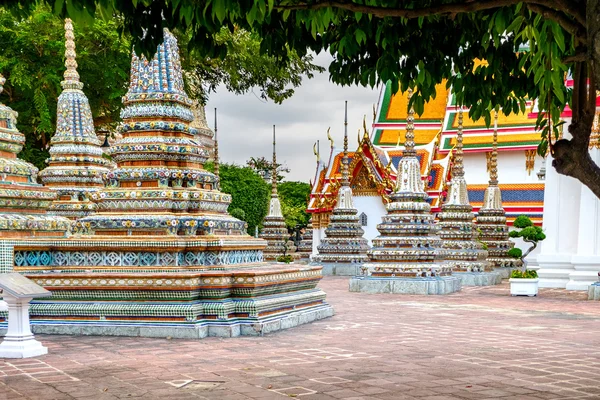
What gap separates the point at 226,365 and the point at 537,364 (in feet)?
9.52

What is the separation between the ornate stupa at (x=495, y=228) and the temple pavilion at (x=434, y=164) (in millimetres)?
2645

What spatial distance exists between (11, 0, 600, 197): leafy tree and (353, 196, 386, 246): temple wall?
21708 millimetres

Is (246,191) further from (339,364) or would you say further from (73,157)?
(339,364)

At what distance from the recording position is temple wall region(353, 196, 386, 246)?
1150 inches

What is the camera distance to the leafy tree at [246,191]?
127 ft

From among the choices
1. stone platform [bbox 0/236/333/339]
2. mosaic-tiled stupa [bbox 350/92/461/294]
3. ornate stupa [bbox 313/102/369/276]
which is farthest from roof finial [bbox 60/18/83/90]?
ornate stupa [bbox 313/102/369/276]

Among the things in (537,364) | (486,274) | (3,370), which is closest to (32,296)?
(3,370)

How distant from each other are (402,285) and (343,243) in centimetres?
832

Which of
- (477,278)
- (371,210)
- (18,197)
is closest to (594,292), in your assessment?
(477,278)

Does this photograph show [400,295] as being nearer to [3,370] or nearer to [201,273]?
[201,273]

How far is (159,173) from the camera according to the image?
10898 mm

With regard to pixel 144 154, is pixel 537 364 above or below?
below

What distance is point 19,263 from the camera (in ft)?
34.1

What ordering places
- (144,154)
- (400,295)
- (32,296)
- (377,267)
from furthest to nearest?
(377,267) → (400,295) → (144,154) → (32,296)
